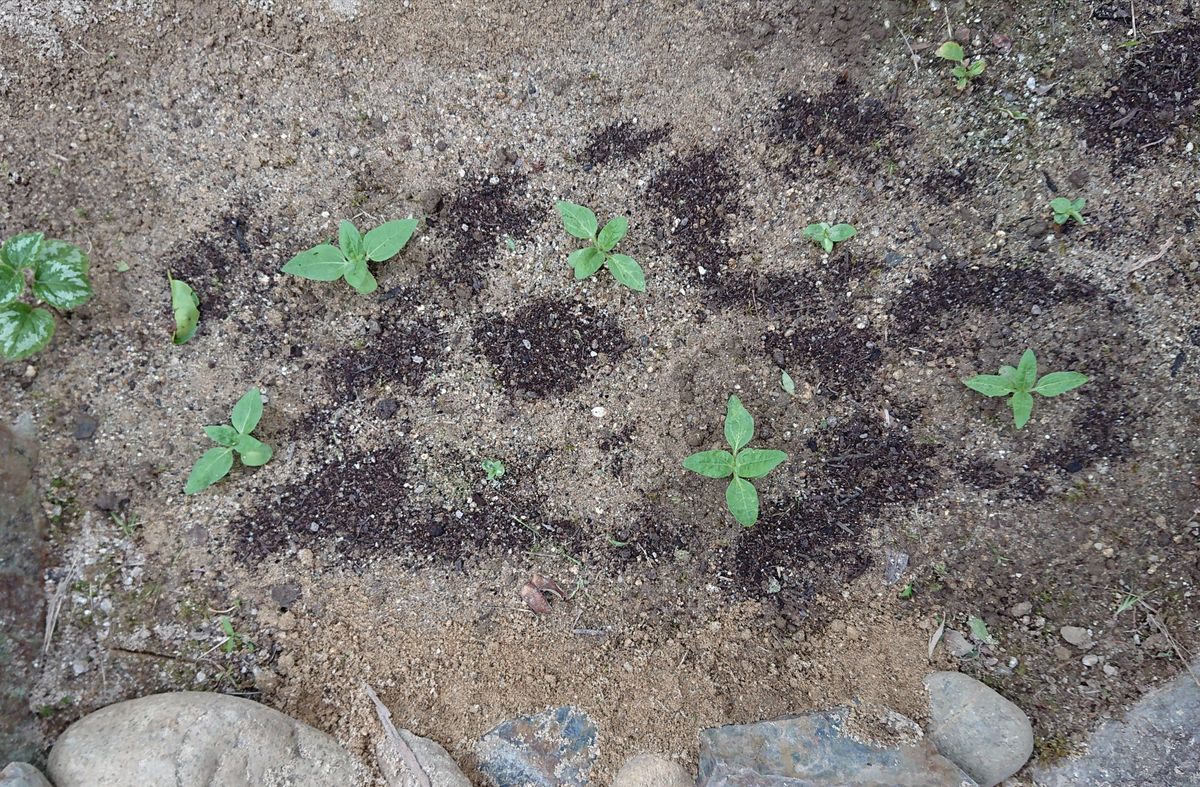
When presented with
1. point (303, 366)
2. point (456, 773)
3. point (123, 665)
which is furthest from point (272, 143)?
point (456, 773)

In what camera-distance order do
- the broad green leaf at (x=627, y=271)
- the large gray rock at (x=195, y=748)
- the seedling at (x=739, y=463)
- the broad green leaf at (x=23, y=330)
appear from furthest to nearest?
the broad green leaf at (x=627, y=271) < the seedling at (x=739, y=463) < the broad green leaf at (x=23, y=330) < the large gray rock at (x=195, y=748)

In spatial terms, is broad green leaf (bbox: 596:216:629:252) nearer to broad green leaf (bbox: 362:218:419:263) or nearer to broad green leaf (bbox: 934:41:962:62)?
broad green leaf (bbox: 362:218:419:263)

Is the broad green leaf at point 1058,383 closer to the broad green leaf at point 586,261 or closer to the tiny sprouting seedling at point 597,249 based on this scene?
the tiny sprouting seedling at point 597,249

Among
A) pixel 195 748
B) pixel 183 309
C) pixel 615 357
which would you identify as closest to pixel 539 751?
pixel 195 748

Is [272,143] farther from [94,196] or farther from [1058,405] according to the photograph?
[1058,405]

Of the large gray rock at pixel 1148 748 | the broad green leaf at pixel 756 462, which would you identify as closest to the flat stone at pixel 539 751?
the broad green leaf at pixel 756 462

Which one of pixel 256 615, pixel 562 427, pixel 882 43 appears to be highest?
pixel 882 43
